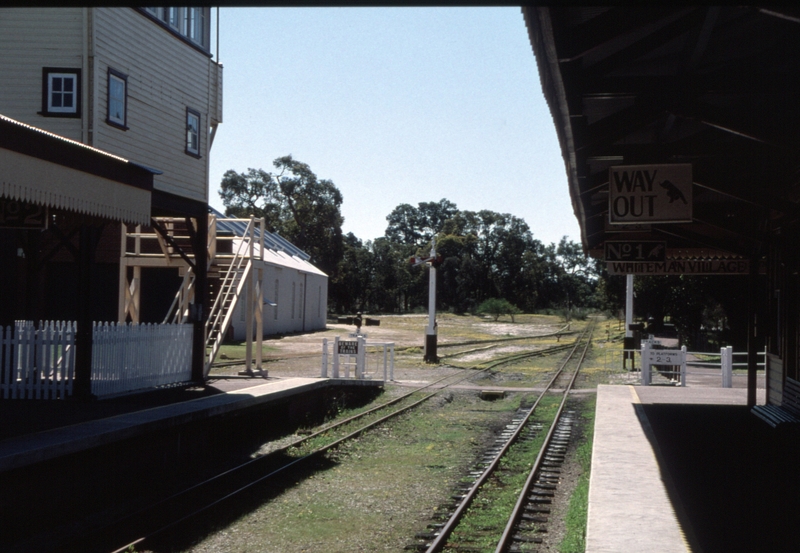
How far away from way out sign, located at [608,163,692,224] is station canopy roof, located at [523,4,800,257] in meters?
0.32

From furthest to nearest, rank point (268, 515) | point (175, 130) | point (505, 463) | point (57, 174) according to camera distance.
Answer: point (175, 130) < point (505, 463) < point (57, 174) < point (268, 515)

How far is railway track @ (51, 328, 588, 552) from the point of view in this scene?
302 inches

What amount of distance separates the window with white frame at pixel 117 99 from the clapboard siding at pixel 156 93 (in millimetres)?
109

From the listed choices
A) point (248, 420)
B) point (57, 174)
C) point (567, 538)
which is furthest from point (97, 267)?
point (567, 538)

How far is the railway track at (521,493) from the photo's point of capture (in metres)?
7.66

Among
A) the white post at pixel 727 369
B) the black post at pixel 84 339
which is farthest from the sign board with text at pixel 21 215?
the white post at pixel 727 369

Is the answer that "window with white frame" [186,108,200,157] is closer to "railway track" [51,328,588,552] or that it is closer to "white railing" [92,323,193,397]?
"white railing" [92,323,193,397]

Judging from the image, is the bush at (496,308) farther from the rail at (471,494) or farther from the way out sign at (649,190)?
the way out sign at (649,190)

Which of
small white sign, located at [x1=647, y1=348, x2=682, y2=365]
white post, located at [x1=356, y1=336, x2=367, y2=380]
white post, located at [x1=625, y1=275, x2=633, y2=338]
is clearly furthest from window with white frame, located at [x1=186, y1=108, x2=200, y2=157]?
white post, located at [x1=625, y1=275, x2=633, y2=338]

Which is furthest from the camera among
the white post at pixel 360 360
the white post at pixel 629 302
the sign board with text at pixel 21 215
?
the white post at pixel 629 302

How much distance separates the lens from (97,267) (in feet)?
96.5

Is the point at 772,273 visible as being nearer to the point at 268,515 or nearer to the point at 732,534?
the point at 732,534

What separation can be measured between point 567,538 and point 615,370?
2012 centimetres

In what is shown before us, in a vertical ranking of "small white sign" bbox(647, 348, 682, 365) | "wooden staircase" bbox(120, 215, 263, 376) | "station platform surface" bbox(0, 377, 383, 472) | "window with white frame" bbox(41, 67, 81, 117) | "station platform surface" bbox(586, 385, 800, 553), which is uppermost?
"window with white frame" bbox(41, 67, 81, 117)
